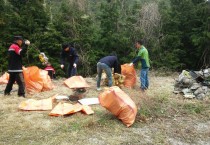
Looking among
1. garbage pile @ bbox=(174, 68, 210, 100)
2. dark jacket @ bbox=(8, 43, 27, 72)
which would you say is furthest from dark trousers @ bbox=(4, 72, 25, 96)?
garbage pile @ bbox=(174, 68, 210, 100)

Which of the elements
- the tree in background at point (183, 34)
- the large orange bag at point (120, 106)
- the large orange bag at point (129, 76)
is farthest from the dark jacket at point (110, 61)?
the tree in background at point (183, 34)

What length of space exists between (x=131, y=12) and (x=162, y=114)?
880 cm

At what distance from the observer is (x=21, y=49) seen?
6457 mm

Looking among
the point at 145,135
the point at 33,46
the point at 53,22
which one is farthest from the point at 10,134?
the point at 53,22

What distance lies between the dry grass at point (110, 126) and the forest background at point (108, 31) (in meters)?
6.40

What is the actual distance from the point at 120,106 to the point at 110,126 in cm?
39

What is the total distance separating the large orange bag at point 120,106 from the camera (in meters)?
5.14

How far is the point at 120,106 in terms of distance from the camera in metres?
5.16

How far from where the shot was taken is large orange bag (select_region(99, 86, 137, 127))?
514 cm

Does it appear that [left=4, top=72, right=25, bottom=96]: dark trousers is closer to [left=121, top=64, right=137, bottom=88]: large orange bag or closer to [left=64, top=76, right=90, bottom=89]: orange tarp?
[left=64, top=76, right=90, bottom=89]: orange tarp

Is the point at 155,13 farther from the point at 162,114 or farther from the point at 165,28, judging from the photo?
the point at 162,114

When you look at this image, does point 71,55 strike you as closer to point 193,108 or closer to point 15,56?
point 15,56

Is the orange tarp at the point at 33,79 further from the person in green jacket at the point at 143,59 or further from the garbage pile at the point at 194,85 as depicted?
the garbage pile at the point at 194,85

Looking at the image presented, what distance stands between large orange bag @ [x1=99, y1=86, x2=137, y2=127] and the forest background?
7.49 meters
